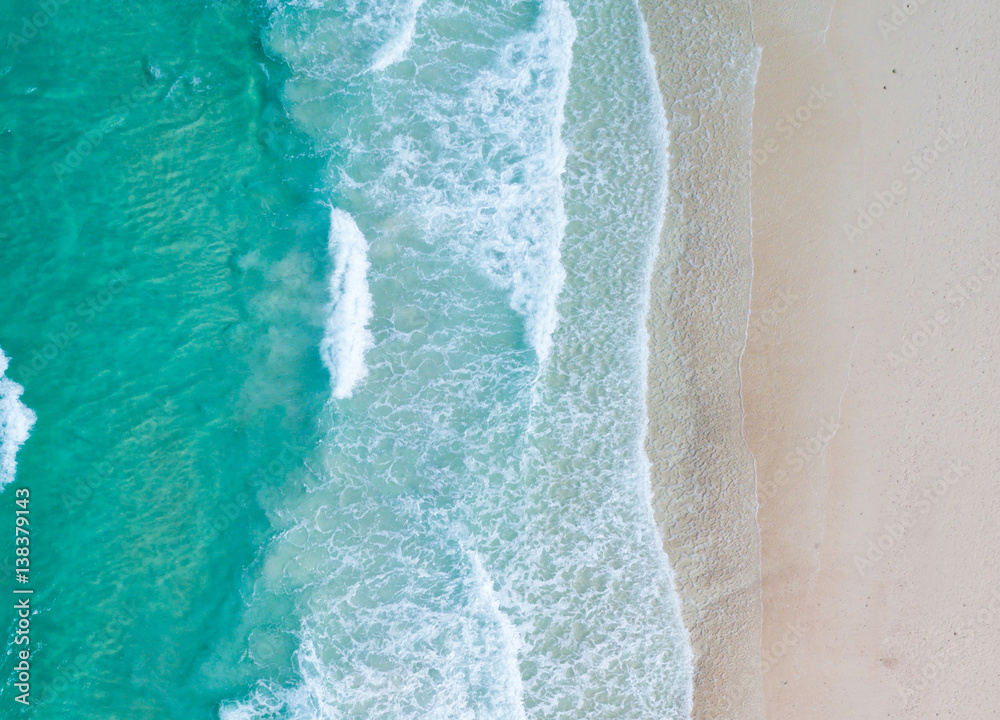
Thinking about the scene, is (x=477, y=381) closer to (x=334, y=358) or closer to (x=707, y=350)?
(x=334, y=358)

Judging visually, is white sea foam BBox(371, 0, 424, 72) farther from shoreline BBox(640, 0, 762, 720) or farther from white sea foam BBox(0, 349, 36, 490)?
white sea foam BBox(0, 349, 36, 490)

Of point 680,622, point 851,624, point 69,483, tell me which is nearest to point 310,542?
point 69,483

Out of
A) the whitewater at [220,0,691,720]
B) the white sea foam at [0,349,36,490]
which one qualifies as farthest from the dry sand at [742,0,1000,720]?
the white sea foam at [0,349,36,490]

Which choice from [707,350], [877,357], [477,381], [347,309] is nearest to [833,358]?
[877,357]

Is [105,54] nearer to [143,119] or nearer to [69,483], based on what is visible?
[143,119]

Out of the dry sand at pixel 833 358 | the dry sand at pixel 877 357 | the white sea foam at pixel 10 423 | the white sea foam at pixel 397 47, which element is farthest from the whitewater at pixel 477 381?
the white sea foam at pixel 10 423

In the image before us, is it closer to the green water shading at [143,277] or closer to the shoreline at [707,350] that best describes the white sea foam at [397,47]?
the green water shading at [143,277]
